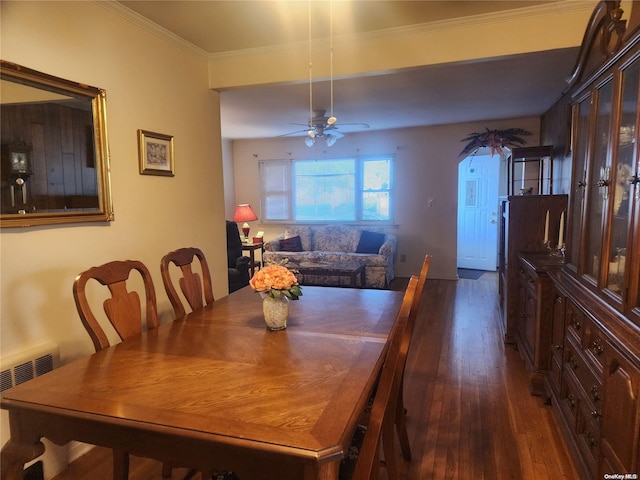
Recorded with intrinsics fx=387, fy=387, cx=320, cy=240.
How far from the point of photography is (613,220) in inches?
63.2

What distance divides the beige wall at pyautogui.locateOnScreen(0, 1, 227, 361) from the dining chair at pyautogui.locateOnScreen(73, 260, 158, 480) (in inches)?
14.0

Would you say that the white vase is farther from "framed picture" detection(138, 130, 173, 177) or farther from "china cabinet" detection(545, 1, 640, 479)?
"framed picture" detection(138, 130, 173, 177)

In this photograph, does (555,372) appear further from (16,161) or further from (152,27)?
(152,27)

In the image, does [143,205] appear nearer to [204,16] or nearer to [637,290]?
[204,16]

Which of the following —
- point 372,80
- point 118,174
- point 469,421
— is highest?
point 372,80

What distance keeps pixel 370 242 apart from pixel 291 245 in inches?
52.3

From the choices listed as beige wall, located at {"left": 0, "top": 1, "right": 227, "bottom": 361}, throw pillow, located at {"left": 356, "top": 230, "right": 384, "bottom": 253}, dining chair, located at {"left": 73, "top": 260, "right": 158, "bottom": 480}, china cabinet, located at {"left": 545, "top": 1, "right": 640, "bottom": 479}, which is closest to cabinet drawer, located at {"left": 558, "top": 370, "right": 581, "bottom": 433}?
china cabinet, located at {"left": 545, "top": 1, "right": 640, "bottom": 479}

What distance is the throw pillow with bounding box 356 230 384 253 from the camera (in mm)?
6172

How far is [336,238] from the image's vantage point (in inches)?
261

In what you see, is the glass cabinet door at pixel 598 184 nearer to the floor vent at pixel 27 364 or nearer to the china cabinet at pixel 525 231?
the china cabinet at pixel 525 231

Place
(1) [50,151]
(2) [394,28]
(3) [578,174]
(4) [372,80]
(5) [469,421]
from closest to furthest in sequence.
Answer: (1) [50,151]
(3) [578,174]
(5) [469,421]
(2) [394,28]
(4) [372,80]

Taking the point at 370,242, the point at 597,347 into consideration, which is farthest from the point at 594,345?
the point at 370,242

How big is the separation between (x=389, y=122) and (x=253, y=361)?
16.6 ft

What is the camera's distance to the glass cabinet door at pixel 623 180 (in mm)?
1437
